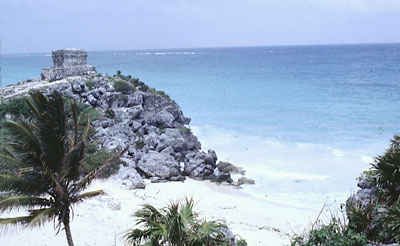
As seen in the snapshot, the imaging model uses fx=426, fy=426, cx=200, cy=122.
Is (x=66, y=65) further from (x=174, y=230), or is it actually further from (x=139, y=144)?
(x=174, y=230)

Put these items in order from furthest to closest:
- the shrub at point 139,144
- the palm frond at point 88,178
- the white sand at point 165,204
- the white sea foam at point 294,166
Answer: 1. the shrub at point 139,144
2. the white sea foam at point 294,166
3. the white sand at point 165,204
4. the palm frond at point 88,178

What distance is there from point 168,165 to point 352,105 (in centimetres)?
2891

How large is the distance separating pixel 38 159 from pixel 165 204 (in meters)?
10.8

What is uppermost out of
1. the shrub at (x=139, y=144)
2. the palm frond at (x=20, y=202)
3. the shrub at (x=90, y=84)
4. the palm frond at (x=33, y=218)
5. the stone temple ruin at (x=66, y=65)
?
the stone temple ruin at (x=66, y=65)

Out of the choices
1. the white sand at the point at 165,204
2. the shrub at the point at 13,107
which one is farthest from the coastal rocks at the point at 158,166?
the shrub at the point at 13,107

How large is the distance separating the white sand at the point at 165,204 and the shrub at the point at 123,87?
13.3m

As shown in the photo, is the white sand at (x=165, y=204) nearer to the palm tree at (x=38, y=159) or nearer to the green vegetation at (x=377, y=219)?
the palm tree at (x=38, y=159)

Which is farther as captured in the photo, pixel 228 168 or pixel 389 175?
pixel 228 168

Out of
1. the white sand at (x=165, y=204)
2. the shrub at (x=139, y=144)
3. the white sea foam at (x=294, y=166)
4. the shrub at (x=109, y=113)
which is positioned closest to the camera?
the white sand at (x=165, y=204)

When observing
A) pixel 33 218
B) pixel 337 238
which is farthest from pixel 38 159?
pixel 337 238

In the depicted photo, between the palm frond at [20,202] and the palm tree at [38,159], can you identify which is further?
the palm tree at [38,159]

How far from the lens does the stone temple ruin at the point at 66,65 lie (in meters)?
35.5

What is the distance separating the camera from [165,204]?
20188 mm

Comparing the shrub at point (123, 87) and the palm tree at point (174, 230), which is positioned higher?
the shrub at point (123, 87)
